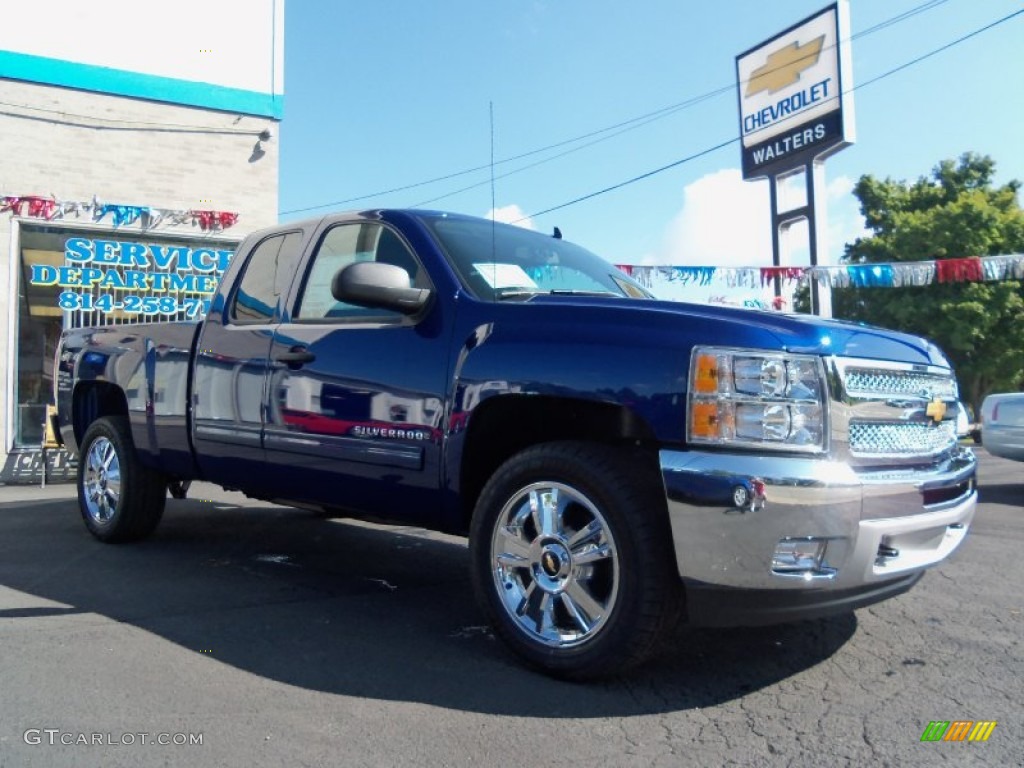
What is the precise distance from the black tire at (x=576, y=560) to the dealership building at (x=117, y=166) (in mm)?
8965

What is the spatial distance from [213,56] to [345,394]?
10774mm

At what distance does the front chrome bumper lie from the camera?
2.88m

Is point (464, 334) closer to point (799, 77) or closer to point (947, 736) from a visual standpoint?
point (947, 736)

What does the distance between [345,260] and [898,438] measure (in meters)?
2.78

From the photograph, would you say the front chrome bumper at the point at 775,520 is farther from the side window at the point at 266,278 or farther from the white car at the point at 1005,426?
the white car at the point at 1005,426

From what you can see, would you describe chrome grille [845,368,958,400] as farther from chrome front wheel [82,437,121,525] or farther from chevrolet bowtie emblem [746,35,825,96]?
chevrolet bowtie emblem [746,35,825,96]

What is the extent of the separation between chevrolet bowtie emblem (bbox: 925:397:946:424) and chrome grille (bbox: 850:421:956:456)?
1.3 inches

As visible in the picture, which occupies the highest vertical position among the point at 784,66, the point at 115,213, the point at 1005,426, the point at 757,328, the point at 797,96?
the point at 784,66

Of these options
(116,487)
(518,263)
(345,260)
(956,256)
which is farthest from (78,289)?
(956,256)

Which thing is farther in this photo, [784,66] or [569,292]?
[784,66]

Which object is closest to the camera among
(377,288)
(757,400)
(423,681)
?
(757,400)

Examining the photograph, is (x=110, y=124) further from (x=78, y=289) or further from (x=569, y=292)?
(x=569, y=292)

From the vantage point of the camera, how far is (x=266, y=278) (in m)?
5.00

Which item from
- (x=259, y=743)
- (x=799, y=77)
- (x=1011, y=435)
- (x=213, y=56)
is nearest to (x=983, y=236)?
(x=799, y=77)
